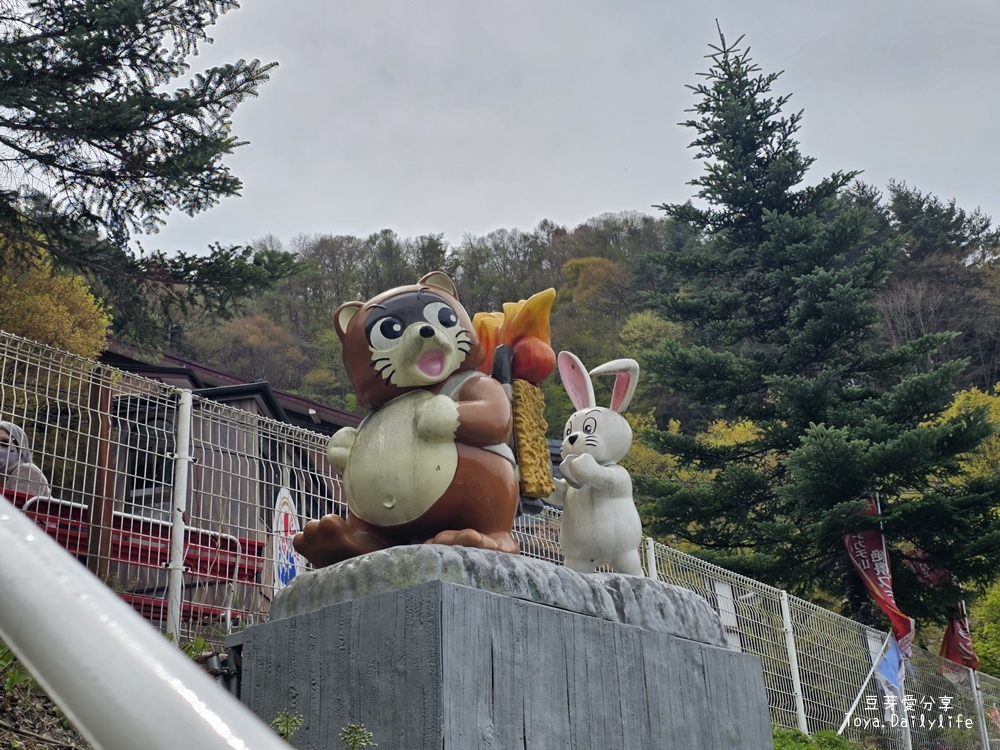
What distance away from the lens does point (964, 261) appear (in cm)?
3120

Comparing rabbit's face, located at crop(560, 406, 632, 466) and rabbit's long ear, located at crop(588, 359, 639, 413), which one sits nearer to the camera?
rabbit's face, located at crop(560, 406, 632, 466)

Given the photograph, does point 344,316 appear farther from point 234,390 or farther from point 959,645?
point 959,645

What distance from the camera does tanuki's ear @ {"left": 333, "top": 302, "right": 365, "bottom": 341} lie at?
4348 mm

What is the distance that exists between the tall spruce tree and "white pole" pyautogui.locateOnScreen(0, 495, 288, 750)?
13.8 metres

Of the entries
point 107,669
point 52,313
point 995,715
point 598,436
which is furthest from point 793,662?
point 52,313

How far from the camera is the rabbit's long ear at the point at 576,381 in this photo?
223 inches

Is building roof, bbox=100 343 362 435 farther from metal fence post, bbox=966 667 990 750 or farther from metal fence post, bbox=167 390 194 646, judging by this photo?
metal fence post, bbox=966 667 990 750

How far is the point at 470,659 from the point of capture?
3029 millimetres

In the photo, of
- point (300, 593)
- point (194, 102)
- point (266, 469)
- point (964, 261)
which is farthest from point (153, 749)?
point (964, 261)

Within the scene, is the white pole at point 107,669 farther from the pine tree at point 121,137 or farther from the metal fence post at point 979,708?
Answer: the metal fence post at point 979,708

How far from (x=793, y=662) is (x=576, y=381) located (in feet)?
14.9

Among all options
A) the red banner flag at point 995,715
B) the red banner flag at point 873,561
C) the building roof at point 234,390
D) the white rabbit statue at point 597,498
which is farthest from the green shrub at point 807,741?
the building roof at point 234,390

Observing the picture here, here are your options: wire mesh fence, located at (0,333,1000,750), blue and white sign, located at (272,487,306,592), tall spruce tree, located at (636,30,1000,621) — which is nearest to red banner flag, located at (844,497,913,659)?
tall spruce tree, located at (636,30,1000,621)

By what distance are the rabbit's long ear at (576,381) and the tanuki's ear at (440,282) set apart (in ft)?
4.32
